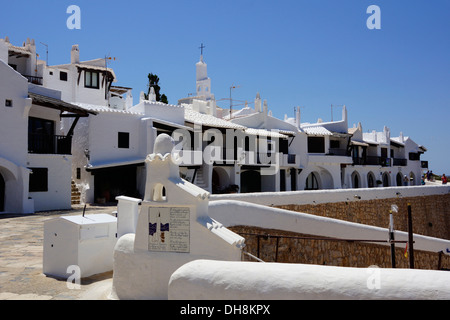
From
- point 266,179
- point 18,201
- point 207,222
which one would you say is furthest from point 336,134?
point 207,222

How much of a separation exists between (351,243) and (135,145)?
16421mm

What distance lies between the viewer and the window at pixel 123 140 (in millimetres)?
25448

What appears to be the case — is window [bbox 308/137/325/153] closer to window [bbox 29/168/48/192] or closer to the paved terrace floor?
window [bbox 29/168/48/192]

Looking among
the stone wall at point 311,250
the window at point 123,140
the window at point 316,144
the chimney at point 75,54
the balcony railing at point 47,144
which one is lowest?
the stone wall at point 311,250

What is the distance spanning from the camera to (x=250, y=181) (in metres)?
32.8

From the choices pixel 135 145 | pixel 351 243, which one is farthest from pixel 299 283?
pixel 135 145

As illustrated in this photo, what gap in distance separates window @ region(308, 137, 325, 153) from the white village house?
97 millimetres

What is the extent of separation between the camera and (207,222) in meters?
7.61

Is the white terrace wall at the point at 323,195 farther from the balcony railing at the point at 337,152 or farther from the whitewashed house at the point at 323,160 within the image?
the balcony railing at the point at 337,152

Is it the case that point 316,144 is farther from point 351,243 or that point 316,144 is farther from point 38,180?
point 38,180

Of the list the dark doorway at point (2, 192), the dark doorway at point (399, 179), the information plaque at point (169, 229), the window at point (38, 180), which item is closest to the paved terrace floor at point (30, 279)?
the information plaque at point (169, 229)
